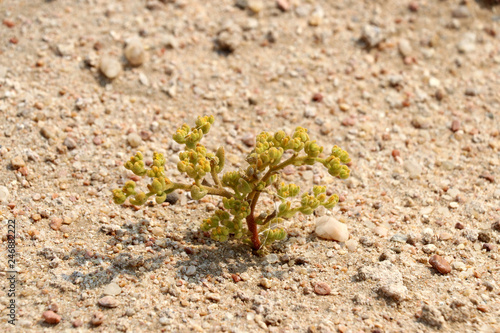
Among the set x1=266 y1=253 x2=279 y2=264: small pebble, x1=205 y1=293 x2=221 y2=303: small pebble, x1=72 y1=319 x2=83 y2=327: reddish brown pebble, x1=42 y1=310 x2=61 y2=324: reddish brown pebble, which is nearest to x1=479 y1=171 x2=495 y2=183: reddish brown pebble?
x1=266 y1=253 x2=279 y2=264: small pebble

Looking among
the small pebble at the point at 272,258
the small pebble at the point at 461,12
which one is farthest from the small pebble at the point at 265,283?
the small pebble at the point at 461,12

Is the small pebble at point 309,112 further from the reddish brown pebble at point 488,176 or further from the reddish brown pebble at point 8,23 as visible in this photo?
the reddish brown pebble at point 8,23

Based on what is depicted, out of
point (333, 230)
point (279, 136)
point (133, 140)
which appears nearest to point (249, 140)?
point (133, 140)

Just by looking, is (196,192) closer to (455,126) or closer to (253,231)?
(253,231)

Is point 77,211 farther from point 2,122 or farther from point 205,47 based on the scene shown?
point 205,47

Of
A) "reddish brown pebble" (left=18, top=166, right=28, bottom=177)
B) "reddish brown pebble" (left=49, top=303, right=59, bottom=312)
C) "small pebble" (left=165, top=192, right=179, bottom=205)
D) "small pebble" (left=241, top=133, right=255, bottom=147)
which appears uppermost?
"small pebble" (left=241, top=133, right=255, bottom=147)

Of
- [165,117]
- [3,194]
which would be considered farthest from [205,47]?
[3,194]

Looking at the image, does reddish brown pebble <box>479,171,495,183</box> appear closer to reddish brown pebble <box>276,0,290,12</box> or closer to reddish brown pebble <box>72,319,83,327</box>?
reddish brown pebble <box>276,0,290,12</box>
